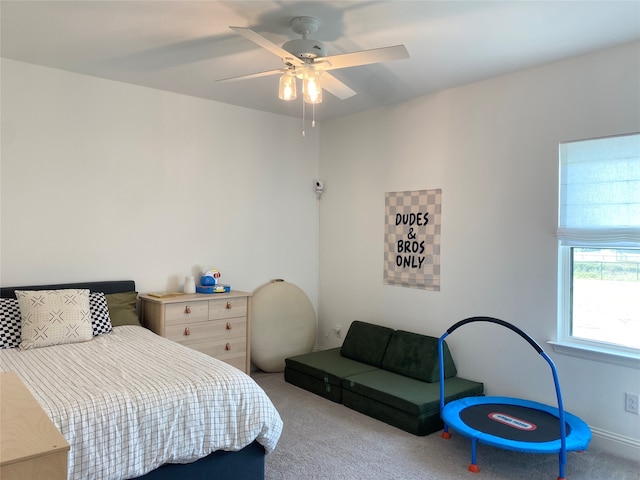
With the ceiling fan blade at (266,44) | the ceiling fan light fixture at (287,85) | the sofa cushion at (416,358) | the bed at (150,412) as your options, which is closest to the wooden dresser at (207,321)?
the bed at (150,412)

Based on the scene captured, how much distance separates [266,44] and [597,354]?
9.01 ft

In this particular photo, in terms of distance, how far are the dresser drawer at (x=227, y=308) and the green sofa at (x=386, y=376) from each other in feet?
2.18

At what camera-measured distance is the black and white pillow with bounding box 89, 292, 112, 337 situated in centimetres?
336

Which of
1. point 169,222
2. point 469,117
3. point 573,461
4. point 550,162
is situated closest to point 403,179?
point 469,117

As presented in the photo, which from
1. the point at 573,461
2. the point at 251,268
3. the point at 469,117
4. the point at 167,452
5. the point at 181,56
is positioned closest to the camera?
the point at 167,452

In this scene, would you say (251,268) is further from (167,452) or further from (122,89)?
(167,452)

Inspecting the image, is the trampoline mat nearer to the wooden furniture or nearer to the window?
the window

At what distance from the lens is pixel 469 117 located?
382 centimetres

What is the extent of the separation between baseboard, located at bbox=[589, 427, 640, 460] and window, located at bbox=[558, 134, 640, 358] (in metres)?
0.53

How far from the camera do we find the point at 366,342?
4309 millimetres

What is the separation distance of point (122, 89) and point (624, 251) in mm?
3876

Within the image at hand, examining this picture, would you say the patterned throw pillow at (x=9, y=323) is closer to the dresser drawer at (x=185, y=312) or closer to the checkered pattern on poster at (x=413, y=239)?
the dresser drawer at (x=185, y=312)

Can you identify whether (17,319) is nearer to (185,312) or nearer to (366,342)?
(185,312)

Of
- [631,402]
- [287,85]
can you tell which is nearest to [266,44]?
[287,85]
